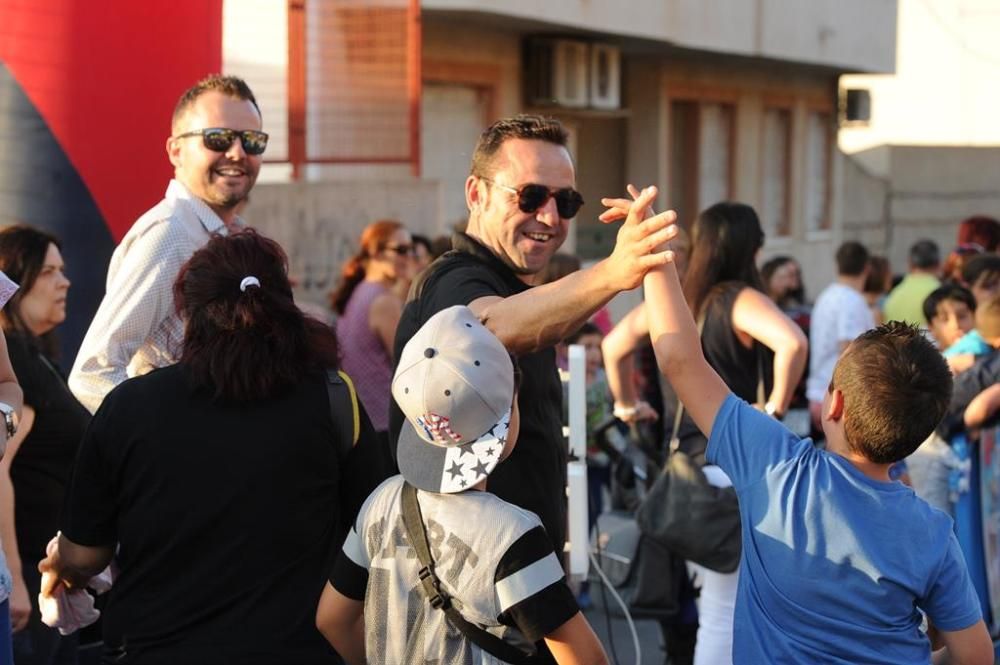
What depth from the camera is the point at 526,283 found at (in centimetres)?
384

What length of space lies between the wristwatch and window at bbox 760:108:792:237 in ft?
64.0

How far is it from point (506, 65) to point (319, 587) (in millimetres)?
12711

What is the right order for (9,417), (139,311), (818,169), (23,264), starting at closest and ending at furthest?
(9,417), (139,311), (23,264), (818,169)

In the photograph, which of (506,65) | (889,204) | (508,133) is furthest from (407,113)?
(889,204)

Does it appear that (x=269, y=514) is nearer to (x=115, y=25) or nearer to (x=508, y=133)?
(x=508, y=133)

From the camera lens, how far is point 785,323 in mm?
5461

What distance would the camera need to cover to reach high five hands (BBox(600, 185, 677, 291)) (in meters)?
3.12

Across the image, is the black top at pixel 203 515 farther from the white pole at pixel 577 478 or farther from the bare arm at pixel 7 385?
the white pole at pixel 577 478

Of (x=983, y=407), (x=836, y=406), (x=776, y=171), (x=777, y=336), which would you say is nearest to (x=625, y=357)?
(x=777, y=336)

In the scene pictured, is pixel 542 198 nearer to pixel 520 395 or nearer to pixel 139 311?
pixel 520 395

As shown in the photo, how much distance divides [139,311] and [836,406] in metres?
1.96

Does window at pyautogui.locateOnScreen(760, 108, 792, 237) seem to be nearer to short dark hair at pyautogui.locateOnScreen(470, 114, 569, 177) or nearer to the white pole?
the white pole

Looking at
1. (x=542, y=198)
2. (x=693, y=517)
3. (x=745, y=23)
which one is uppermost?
(x=745, y=23)

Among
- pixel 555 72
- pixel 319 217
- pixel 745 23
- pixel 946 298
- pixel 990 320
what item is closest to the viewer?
pixel 990 320
